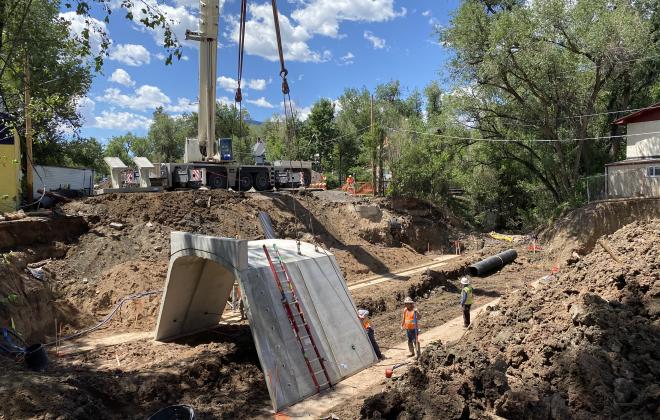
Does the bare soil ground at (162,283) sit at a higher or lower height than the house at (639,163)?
lower

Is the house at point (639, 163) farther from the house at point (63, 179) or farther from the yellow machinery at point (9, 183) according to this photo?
the yellow machinery at point (9, 183)

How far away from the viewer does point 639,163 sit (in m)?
25.1

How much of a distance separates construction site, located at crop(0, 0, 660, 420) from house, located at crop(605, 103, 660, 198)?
11 cm

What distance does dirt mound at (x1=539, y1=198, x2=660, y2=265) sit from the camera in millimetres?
23609

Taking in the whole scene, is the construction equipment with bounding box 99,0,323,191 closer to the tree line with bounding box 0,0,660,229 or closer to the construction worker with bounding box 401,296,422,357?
the tree line with bounding box 0,0,660,229

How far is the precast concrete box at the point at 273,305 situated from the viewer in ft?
31.6

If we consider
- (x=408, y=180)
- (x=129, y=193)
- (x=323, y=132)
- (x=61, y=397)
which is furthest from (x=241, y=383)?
(x=323, y=132)

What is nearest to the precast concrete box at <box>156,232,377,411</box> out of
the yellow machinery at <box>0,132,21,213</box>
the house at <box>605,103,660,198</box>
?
the yellow machinery at <box>0,132,21,213</box>

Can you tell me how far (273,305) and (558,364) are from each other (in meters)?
5.66

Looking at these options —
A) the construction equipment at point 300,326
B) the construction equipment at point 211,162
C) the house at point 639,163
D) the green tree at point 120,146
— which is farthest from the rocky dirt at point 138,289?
the green tree at point 120,146

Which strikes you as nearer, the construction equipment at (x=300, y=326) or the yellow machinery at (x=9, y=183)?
the construction equipment at (x=300, y=326)

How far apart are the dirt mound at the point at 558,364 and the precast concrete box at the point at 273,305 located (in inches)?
93.6

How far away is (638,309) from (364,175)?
31621 millimetres

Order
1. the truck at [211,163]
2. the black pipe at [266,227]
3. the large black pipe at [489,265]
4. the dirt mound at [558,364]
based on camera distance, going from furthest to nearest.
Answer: the large black pipe at [489,265] → the truck at [211,163] → the black pipe at [266,227] → the dirt mound at [558,364]
